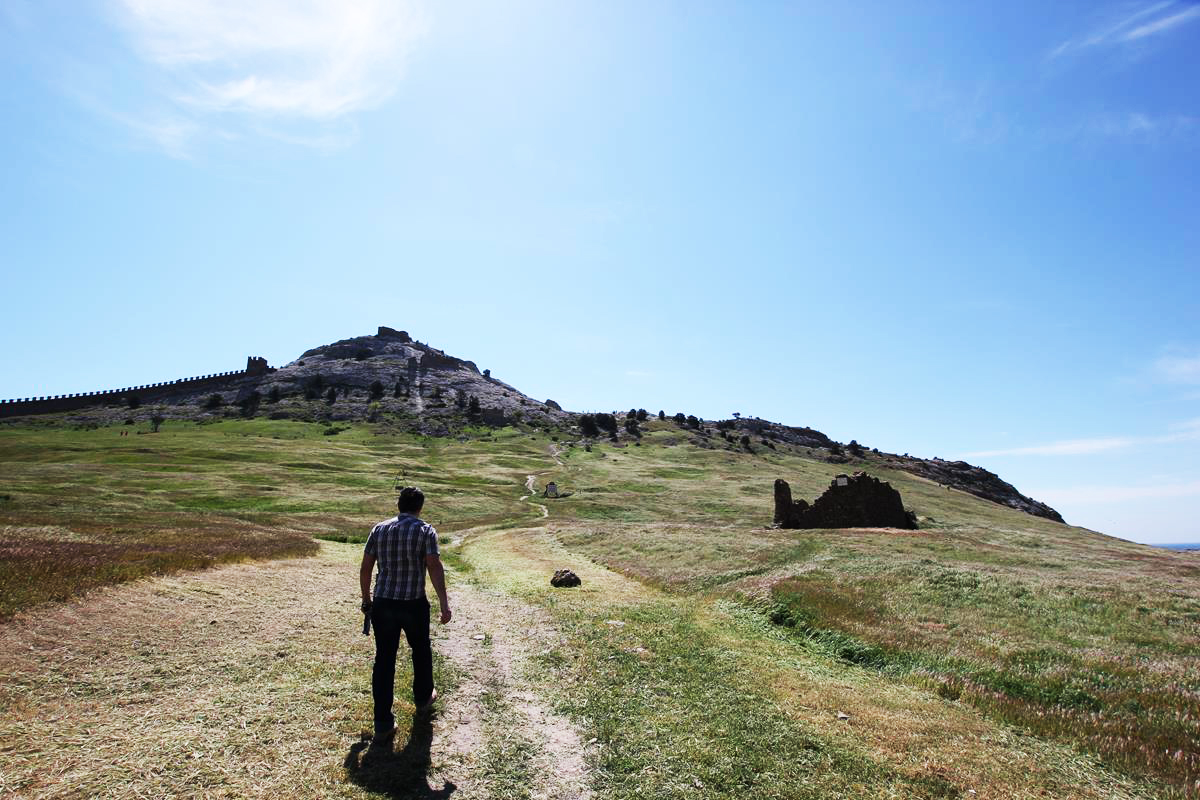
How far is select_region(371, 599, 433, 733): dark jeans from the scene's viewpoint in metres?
11.2

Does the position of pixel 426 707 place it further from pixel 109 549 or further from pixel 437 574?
pixel 109 549

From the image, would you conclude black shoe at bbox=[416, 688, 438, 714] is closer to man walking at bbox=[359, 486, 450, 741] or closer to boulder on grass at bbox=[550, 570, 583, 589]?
man walking at bbox=[359, 486, 450, 741]

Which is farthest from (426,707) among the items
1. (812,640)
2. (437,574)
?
(812,640)

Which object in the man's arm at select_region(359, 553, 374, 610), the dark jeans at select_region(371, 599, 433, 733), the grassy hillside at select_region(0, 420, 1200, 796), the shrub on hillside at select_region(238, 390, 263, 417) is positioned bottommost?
the grassy hillside at select_region(0, 420, 1200, 796)

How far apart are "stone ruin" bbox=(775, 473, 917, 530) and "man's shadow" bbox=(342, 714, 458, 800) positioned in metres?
60.5

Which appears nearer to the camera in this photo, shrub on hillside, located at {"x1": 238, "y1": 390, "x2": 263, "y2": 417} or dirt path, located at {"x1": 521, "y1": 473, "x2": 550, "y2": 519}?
dirt path, located at {"x1": 521, "y1": 473, "x2": 550, "y2": 519}

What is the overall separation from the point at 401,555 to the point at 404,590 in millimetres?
709

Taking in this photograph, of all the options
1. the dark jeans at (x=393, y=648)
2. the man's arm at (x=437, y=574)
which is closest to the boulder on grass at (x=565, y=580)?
the dark jeans at (x=393, y=648)

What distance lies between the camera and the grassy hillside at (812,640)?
36.3ft

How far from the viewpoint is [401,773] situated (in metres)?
9.60

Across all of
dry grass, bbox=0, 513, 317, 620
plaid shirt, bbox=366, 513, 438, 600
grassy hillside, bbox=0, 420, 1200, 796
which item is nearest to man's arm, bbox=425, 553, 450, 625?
plaid shirt, bbox=366, 513, 438, 600

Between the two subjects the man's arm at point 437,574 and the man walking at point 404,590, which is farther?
the man's arm at point 437,574

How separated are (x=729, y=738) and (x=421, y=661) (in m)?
6.61

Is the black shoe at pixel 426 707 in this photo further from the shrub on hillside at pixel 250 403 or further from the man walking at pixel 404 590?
the shrub on hillside at pixel 250 403
